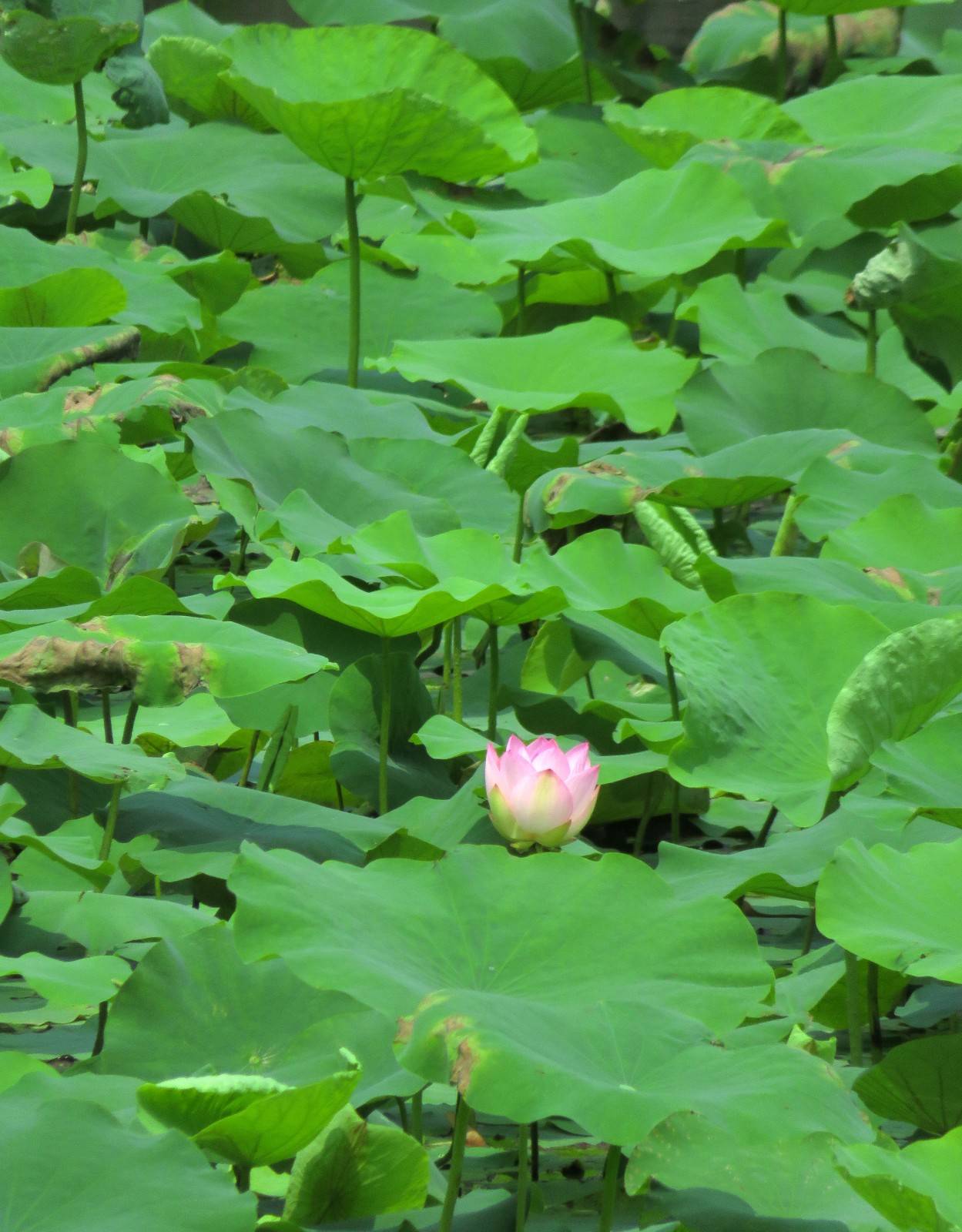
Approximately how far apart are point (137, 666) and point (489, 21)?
9.84 feet

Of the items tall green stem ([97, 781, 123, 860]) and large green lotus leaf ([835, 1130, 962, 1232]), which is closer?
large green lotus leaf ([835, 1130, 962, 1232])

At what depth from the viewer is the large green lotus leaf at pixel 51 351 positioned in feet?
7.32

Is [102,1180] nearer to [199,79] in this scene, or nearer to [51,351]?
[51,351]

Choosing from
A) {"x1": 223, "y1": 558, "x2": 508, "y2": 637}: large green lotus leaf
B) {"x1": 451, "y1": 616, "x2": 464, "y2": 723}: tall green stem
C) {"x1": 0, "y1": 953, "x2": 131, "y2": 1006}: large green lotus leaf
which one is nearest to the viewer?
{"x1": 0, "y1": 953, "x2": 131, "y2": 1006}: large green lotus leaf

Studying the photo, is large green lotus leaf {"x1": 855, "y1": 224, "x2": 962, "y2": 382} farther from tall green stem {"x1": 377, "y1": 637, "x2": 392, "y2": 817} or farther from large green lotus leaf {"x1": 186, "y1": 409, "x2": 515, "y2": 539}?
tall green stem {"x1": 377, "y1": 637, "x2": 392, "y2": 817}

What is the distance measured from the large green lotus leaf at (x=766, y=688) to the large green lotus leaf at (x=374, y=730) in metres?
0.26

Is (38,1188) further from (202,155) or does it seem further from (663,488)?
(202,155)

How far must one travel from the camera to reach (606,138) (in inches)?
141

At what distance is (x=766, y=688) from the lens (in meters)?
1.30

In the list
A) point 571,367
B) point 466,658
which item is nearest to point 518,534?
point 466,658

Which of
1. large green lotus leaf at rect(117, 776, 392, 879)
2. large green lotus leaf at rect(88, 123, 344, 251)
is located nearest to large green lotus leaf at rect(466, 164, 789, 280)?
large green lotus leaf at rect(88, 123, 344, 251)

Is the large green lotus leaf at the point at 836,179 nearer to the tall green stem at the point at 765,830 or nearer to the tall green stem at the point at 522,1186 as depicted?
the tall green stem at the point at 765,830

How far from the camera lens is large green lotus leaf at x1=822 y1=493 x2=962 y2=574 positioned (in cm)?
169

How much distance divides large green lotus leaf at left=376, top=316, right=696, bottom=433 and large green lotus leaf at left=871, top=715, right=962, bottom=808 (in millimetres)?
1067
